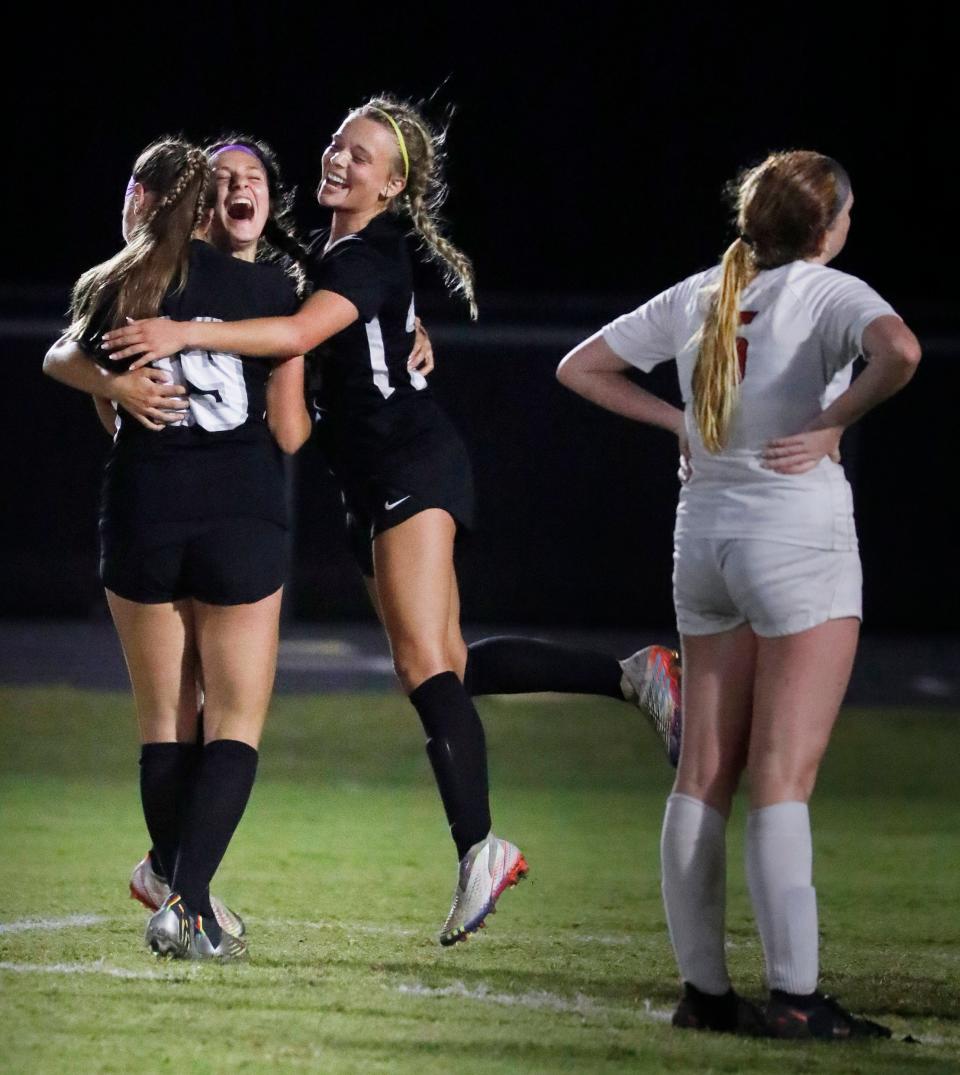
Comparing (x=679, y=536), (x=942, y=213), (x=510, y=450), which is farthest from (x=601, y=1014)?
(x=942, y=213)

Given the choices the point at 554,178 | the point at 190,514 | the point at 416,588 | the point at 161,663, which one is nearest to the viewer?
the point at 190,514

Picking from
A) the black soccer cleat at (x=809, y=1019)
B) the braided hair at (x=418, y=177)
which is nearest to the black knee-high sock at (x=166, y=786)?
the braided hair at (x=418, y=177)

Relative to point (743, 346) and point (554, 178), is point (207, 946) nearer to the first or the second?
point (743, 346)

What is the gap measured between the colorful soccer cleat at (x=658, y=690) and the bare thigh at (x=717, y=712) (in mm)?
1660

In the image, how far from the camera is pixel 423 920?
5.35m

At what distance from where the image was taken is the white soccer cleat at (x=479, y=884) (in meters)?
4.85

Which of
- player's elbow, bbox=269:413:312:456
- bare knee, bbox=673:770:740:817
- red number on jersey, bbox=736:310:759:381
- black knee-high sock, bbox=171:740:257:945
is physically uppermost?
red number on jersey, bbox=736:310:759:381

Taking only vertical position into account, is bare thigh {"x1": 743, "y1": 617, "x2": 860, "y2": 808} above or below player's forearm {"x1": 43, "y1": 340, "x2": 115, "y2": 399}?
below

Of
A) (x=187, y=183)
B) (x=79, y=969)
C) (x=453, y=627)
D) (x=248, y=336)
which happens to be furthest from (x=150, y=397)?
(x=79, y=969)

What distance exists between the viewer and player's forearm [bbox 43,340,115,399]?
4621 millimetres

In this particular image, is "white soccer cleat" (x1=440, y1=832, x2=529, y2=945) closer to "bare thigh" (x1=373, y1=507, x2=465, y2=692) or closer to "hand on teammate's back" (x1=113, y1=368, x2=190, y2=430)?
"bare thigh" (x1=373, y1=507, x2=465, y2=692)

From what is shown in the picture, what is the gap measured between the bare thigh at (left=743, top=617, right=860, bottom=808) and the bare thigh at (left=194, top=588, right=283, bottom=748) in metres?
1.31

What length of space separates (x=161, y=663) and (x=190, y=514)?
1.29ft

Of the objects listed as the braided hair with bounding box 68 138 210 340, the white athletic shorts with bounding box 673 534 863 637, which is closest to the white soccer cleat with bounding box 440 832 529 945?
the white athletic shorts with bounding box 673 534 863 637
